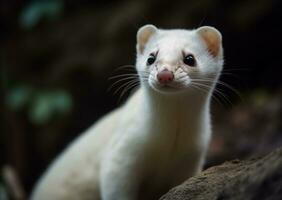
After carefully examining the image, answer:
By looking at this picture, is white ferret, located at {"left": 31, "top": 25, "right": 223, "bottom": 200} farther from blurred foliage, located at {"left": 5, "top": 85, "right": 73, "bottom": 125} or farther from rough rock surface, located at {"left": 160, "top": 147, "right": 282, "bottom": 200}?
blurred foliage, located at {"left": 5, "top": 85, "right": 73, "bottom": 125}

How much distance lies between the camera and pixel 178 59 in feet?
13.0

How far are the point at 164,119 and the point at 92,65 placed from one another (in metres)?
4.16

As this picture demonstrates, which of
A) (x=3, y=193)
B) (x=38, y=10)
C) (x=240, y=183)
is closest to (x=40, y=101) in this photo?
(x=38, y=10)

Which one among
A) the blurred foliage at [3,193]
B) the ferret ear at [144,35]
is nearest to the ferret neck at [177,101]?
the ferret ear at [144,35]

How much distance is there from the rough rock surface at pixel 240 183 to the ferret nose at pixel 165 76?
2.08 feet

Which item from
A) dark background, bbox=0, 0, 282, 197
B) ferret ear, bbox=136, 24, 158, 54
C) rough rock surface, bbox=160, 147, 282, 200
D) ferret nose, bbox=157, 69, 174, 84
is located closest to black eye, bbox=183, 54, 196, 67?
ferret nose, bbox=157, 69, 174, 84

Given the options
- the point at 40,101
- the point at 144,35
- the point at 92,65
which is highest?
the point at 92,65

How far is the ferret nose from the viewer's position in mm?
3721

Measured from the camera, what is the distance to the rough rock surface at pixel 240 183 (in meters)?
2.48

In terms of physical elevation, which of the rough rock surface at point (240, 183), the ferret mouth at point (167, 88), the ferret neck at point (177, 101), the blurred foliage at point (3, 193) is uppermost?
the ferret mouth at point (167, 88)

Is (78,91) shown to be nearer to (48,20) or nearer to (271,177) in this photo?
(48,20)

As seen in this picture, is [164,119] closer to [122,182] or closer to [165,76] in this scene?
[122,182]

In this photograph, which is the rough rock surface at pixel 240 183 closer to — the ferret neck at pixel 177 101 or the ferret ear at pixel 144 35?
the ferret neck at pixel 177 101

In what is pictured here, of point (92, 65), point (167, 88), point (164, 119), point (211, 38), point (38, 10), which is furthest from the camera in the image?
point (92, 65)
